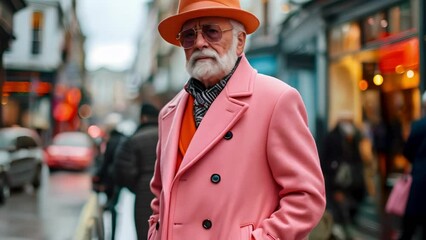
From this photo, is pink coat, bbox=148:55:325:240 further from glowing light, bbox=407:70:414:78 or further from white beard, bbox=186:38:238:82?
glowing light, bbox=407:70:414:78

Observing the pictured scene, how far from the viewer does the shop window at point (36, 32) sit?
35500 millimetres

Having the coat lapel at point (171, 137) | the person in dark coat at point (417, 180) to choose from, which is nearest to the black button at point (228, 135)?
the coat lapel at point (171, 137)

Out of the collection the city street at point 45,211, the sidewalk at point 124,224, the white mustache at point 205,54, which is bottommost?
the city street at point 45,211

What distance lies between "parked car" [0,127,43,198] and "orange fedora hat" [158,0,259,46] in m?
12.7

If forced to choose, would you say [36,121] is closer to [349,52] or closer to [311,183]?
[349,52]

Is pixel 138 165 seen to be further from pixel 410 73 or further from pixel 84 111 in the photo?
pixel 84 111

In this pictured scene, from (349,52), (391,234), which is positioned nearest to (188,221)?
(391,234)

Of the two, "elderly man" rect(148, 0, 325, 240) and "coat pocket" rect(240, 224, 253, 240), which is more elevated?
"elderly man" rect(148, 0, 325, 240)

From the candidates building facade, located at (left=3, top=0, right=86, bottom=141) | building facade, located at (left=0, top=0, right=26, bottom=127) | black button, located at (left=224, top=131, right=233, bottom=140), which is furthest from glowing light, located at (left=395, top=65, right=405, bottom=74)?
building facade, located at (left=3, top=0, right=86, bottom=141)

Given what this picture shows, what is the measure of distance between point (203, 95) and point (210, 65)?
0.49ft

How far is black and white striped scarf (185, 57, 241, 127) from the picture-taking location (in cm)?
278

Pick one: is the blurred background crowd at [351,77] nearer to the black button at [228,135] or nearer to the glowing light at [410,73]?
the glowing light at [410,73]

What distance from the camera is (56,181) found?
843 inches

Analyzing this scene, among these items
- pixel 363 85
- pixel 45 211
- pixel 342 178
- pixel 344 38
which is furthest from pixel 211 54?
pixel 45 211
